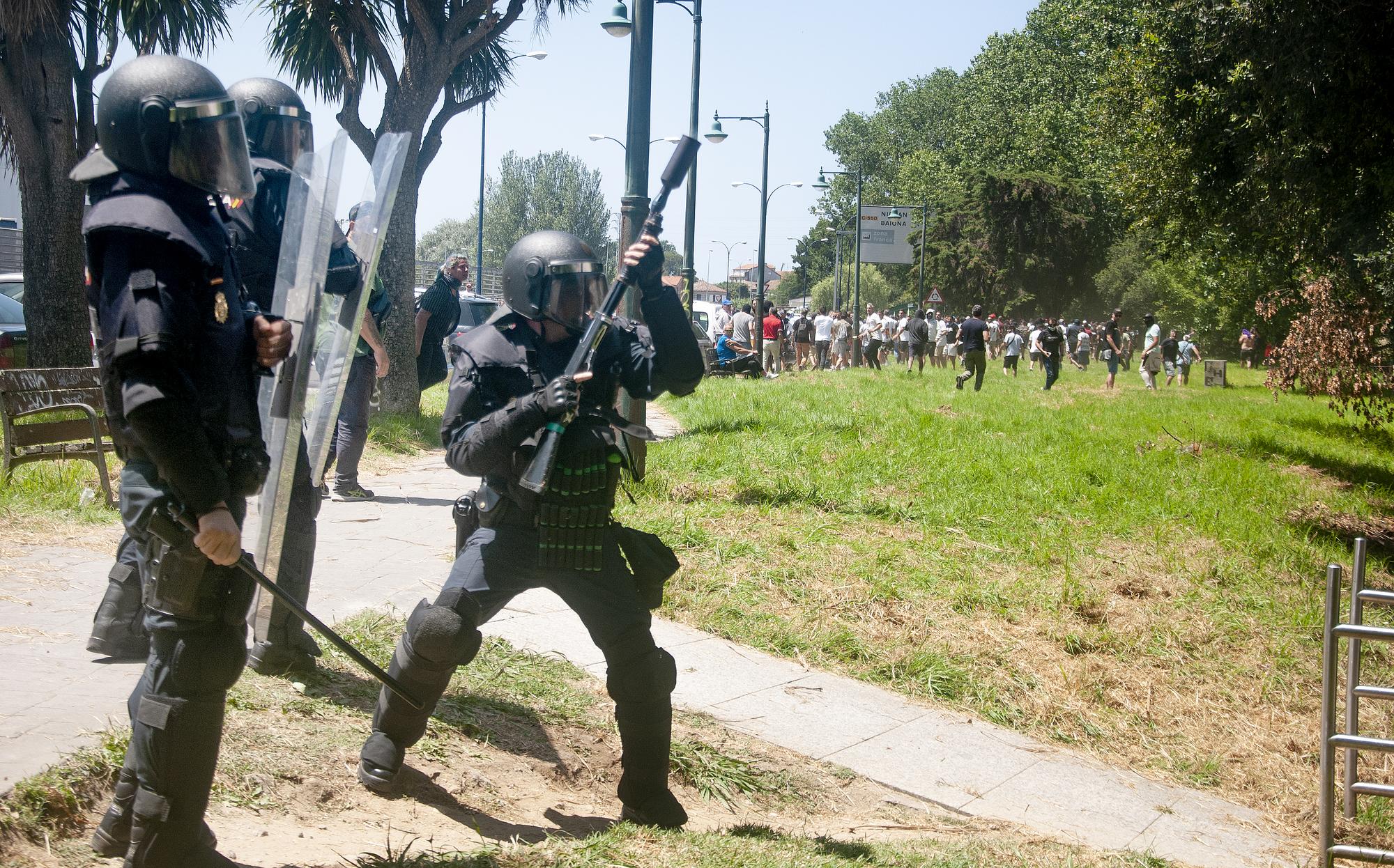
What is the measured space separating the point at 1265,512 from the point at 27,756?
8.10 m

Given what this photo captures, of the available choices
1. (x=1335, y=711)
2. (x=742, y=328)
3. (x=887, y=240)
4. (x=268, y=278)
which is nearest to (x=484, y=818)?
(x=268, y=278)

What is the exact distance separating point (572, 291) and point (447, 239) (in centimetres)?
10528

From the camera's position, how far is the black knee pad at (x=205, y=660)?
2.43 meters

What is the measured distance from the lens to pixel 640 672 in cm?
315

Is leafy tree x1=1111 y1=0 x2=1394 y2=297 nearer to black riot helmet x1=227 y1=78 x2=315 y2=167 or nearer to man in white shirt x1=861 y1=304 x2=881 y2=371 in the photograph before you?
black riot helmet x1=227 y1=78 x2=315 y2=167

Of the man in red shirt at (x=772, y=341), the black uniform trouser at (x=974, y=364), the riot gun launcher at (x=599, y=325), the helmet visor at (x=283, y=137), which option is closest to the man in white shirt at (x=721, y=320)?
the man in red shirt at (x=772, y=341)

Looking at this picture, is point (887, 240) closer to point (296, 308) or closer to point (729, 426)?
point (729, 426)

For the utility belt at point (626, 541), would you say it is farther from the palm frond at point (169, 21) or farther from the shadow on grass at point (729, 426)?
the palm frond at point (169, 21)

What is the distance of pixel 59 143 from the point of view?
11.5 metres

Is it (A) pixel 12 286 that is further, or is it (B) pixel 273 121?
(A) pixel 12 286

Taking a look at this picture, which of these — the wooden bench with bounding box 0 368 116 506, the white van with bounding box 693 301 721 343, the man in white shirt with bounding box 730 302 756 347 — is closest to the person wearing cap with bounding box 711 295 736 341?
the white van with bounding box 693 301 721 343

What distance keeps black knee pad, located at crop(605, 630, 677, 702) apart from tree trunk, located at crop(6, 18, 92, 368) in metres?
10.1

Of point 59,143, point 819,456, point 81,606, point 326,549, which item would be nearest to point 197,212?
point 81,606

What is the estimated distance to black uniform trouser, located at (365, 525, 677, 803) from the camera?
313 centimetres
